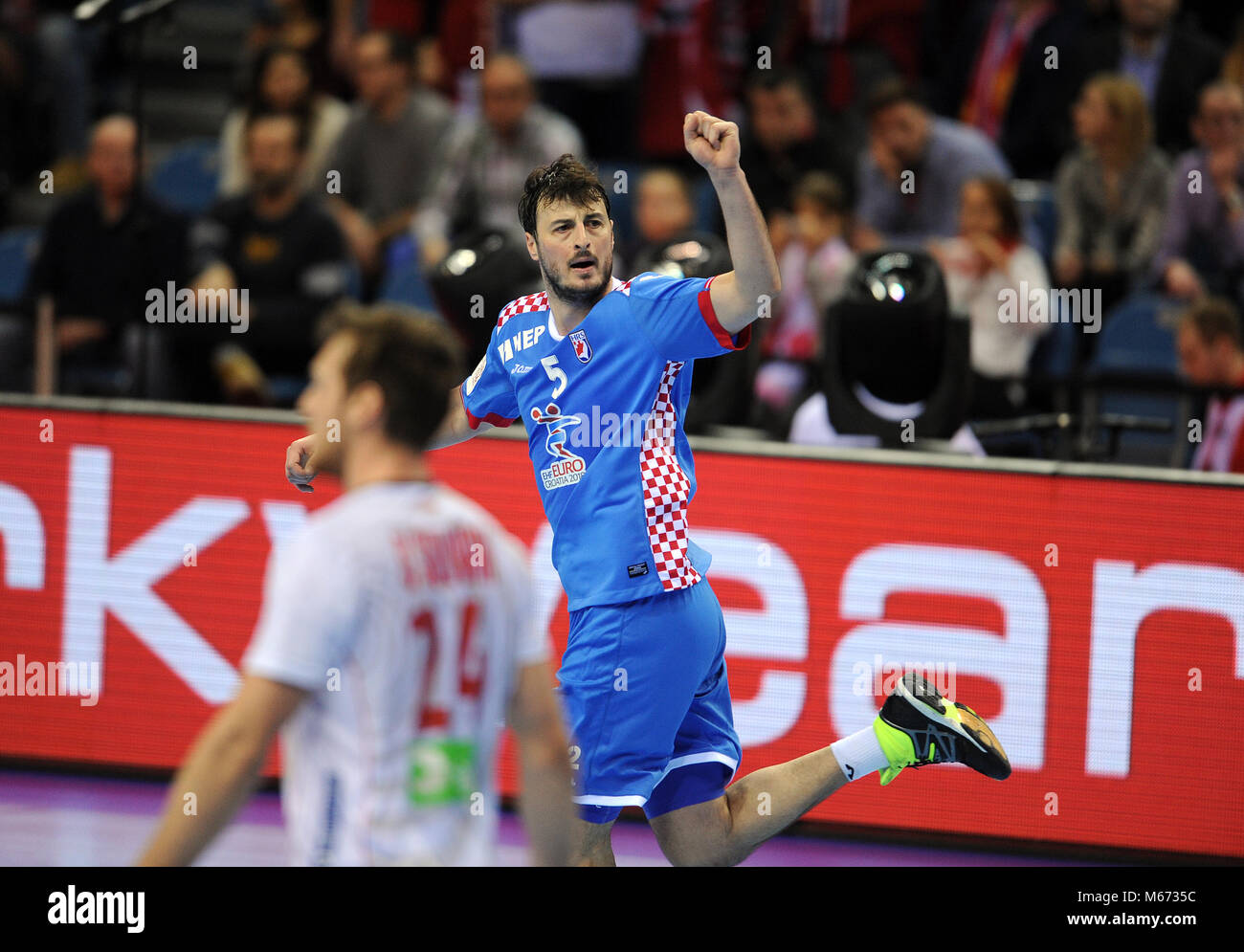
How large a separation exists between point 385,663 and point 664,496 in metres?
1.82

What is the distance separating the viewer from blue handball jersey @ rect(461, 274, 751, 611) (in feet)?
15.6

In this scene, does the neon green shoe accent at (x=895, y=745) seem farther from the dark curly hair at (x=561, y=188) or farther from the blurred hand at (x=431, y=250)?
the blurred hand at (x=431, y=250)

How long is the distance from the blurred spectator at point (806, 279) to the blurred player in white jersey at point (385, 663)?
5.73 m

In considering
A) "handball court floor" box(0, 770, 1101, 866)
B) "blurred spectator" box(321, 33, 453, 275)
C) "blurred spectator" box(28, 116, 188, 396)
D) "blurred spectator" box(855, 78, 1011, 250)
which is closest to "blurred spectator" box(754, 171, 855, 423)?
"blurred spectator" box(855, 78, 1011, 250)

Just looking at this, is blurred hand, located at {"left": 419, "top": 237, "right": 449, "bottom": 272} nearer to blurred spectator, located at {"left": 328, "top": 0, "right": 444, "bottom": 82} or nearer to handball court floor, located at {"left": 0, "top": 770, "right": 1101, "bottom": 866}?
blurred spectator, located at {"left": 328, "top": 0, "right": 444, "bottom": 82}

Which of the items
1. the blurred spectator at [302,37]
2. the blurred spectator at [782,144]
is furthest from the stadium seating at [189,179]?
the blurred spectator at [782,144]

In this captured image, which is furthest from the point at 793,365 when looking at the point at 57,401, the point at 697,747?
the point at 697,747

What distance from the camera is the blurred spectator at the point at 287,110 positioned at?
1028cm

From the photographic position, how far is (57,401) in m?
7.25

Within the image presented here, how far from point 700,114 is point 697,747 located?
1.77 metres

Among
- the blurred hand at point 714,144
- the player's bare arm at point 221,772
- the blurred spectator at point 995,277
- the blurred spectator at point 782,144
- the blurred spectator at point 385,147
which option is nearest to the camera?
the player's bare arm at point 221,772

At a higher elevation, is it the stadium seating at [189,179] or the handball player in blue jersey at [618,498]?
the stadium seating at [189,179]

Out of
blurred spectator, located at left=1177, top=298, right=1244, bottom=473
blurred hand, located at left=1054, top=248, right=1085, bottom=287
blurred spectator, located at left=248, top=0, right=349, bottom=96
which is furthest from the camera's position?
blurred spectator, located at left=248, top=0, right=349, bottom=96

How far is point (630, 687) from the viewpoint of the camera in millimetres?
4742
